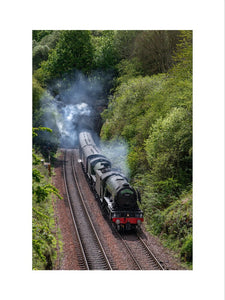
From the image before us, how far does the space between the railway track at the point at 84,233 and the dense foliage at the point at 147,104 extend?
3079 millimetres

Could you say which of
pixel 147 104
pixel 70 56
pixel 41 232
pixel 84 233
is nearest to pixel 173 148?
pixel 84 233

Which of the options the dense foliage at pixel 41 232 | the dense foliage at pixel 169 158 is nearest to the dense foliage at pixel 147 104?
the dense foliage at pixel 169 158

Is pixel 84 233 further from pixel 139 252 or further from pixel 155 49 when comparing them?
pixel 155 49

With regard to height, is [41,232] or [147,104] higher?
[147,104]

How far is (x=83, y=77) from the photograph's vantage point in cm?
2986

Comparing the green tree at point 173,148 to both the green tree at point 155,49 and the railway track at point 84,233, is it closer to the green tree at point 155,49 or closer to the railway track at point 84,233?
the railway track at point 84,233

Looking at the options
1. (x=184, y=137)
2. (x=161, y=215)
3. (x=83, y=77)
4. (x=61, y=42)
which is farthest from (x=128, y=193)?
(x=61, y=42)

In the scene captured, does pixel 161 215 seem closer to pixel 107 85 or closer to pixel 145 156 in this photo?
pixel 145 156

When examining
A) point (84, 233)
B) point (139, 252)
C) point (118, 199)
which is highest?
point (118, 199)

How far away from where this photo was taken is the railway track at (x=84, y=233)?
45.6ft

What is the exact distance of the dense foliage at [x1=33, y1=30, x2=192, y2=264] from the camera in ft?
54.4

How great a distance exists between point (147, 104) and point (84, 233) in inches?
432

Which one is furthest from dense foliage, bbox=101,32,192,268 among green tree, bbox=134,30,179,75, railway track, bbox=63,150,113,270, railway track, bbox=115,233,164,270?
green tree, bbox=134,30,179,75

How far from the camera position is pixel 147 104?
23.8 m
